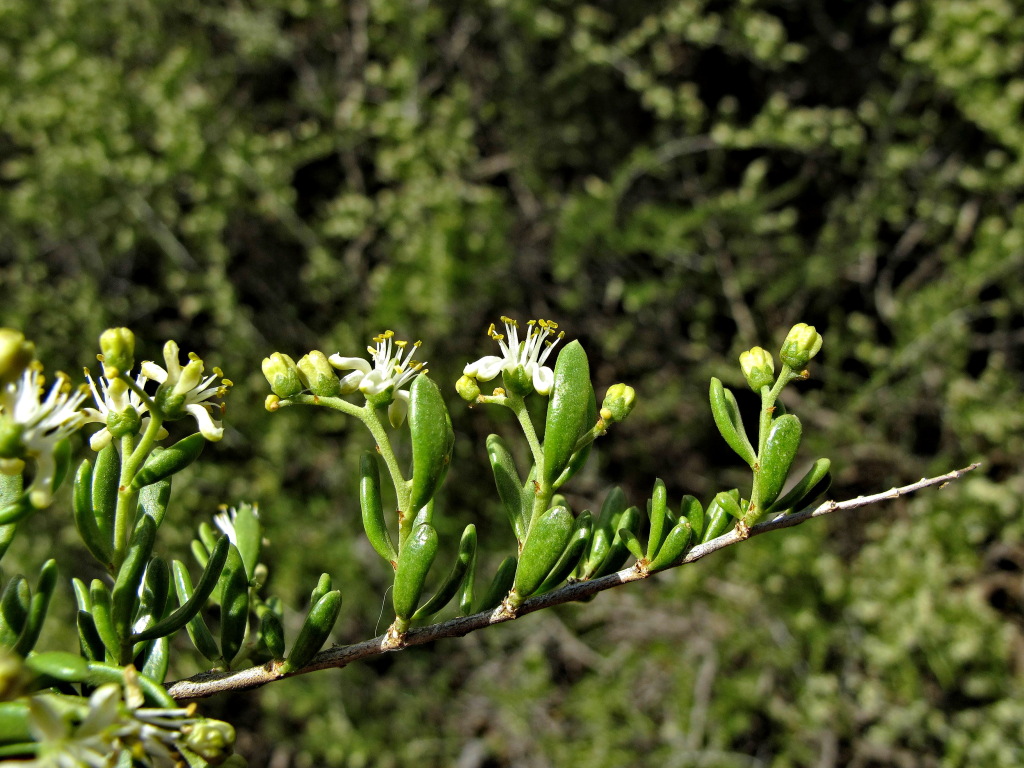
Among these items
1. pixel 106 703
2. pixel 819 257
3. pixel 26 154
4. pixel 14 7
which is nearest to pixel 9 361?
pixel 106 703

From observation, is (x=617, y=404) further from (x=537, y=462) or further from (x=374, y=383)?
(x=374, y=383)

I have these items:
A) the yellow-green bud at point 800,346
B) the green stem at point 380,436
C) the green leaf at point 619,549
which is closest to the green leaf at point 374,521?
the green stem at point 380,436

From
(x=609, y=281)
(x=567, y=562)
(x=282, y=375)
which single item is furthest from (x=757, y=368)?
(x=609, y=281)

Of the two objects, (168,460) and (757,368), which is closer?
(168,460)

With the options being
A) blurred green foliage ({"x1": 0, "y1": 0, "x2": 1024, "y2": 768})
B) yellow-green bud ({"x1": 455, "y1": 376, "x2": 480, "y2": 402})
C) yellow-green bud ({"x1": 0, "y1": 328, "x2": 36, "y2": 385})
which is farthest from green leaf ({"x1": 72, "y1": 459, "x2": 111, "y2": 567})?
blurred green foliage ({"x1": 0, "y1": 0, "x2": 1024, "y2": 768})

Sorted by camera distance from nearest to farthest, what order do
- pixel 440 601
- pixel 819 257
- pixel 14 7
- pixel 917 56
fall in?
pixel 440 601, pixel 917 56, pixel 819 257, pixel 14 7

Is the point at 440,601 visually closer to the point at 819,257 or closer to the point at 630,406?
the point at 630,406

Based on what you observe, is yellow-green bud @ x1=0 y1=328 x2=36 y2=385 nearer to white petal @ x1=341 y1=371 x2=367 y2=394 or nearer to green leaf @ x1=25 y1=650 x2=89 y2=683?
green leaf @ x1=25 y1=650 x2=89 y2=683
